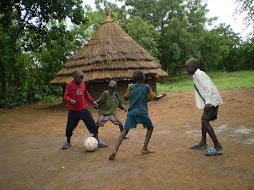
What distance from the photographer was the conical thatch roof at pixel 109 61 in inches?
379

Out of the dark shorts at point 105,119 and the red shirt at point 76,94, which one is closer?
the red shirt at point 76,94

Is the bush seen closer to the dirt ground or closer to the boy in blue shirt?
the dirt ground

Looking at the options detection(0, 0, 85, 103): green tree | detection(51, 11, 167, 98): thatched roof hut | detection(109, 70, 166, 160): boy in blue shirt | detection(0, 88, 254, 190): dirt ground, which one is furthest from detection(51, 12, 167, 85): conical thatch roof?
detection(109, 70, 166, 160): boy in blue shirt

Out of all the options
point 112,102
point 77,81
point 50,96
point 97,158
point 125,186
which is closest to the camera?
point 125,186

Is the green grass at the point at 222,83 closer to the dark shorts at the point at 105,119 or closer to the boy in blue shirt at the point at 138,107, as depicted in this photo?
the dark shorts at the point at 105,119

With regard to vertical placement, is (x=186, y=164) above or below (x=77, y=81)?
below

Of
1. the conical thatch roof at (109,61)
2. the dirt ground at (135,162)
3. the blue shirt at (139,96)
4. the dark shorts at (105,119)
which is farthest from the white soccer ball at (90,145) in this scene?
the conical thatch roof at (109,61)

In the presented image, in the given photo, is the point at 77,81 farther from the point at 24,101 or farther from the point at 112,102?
the point at 24,101

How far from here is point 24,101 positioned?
42.4 feet

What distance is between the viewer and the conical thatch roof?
9633 millimetres

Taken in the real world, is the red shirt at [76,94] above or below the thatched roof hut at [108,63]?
below

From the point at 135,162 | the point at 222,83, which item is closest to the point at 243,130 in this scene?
the point at 135,162

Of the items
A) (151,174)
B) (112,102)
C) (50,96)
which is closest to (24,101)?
(50,96)

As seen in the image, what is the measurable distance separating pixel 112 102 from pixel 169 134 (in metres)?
1.41
